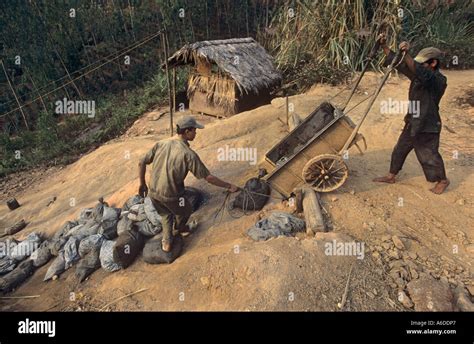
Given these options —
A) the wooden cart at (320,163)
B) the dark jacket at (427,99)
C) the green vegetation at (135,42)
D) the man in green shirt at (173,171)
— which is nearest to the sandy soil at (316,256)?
the wooden cart at (320,163)

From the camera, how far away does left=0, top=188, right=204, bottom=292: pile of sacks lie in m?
4.06

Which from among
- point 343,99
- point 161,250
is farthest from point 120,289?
point 343,99

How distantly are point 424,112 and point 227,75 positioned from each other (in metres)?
5.97

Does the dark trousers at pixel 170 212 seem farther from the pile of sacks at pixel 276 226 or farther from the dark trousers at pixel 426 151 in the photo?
the dark trousers at pixel 426 151

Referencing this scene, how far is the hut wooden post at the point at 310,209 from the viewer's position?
379cm

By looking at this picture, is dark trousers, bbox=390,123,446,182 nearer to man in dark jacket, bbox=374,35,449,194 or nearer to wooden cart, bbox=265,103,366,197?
man in dark jacket, bbox=374,35,449,194

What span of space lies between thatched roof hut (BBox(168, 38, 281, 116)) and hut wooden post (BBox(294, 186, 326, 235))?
194 inches

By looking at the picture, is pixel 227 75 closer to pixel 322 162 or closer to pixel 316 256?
pixel 322 162

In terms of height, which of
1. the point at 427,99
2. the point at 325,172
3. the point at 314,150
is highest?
the point at 427,99

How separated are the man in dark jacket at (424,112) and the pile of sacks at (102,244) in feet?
9.81

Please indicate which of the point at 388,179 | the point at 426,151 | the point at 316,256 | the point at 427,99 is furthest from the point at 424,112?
the point at 316,256

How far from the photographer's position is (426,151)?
14.0 ft

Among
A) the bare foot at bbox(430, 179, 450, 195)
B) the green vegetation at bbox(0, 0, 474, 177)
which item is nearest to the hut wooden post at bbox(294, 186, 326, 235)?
the bare foot at bbox(430, 179, 450, 195)

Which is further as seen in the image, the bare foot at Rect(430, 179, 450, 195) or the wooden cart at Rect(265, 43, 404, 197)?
the bare foot at Rect(430, 179, 450, 195)
